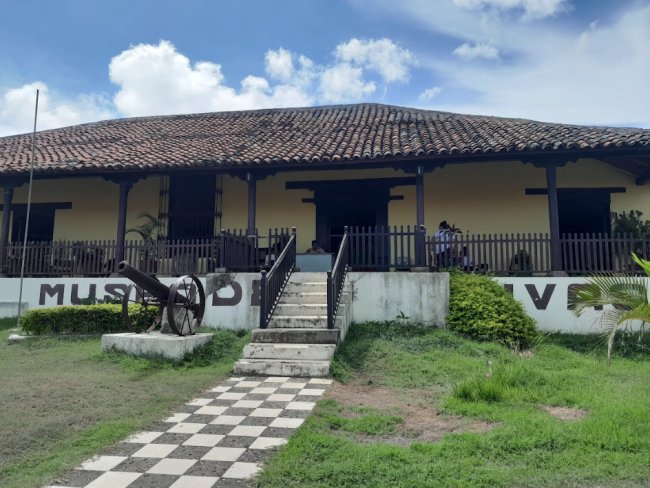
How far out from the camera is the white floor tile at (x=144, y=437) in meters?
3.73

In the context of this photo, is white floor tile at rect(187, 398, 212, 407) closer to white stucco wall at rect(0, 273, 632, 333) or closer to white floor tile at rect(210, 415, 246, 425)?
white floor tile at rect(210, 415, 246, 425)

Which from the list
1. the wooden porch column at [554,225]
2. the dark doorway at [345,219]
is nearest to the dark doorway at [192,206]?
the dark doorway at [345,219]

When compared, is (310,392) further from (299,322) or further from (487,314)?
(487,314)

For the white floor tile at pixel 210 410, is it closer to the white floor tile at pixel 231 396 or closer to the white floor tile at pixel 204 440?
the white floor tile at pixel 231 396

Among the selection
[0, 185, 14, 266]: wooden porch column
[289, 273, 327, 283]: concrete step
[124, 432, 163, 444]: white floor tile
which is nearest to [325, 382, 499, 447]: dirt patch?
[124, 432, 163, 444]: white floor tile

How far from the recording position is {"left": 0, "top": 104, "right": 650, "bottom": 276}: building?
9508 mm

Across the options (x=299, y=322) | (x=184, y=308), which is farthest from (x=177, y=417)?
(x=184, y=308)

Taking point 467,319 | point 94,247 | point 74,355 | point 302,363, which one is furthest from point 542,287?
point 94,247

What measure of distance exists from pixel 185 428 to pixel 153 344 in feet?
10.0

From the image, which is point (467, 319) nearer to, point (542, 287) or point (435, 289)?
point (435, 289)

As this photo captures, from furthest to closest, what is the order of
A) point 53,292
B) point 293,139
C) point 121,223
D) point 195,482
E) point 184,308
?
point 293,139, point 121,223, point 53,292, point 184,308, point 195,482

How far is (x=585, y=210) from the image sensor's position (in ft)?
38.0

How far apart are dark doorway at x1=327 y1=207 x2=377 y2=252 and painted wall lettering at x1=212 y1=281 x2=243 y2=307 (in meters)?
3.88

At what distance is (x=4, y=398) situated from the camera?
484 cm
